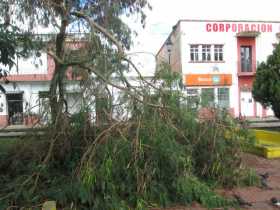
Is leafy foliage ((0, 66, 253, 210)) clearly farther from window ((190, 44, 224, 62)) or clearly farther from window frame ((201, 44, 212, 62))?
window frame ((201, 44, 212, 62))

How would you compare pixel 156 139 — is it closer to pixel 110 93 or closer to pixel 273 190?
pixel 110 93

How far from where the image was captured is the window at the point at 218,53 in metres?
39.4

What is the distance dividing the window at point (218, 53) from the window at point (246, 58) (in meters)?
2.10

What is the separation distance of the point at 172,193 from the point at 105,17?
18.5 ft

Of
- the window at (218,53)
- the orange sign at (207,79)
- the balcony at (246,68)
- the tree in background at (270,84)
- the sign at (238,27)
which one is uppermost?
the sign at (238,27)

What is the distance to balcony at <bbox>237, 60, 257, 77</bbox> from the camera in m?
39.8

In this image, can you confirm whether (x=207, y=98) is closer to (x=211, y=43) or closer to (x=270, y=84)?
(x=270, y=84)

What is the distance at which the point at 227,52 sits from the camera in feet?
131

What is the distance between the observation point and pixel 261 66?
17.9m

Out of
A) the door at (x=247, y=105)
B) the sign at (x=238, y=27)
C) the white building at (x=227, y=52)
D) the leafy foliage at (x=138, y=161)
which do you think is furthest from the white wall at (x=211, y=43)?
the leafy foliage at (x=138, y=161)

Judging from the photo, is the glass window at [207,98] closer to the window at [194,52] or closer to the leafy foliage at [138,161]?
the leafy foliage at [138,161]

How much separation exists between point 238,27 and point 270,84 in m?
24.1

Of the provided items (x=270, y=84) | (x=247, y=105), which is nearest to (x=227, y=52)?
(x=247, y=105)

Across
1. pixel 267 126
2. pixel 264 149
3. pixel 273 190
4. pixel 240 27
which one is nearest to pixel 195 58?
pixel 240 27
